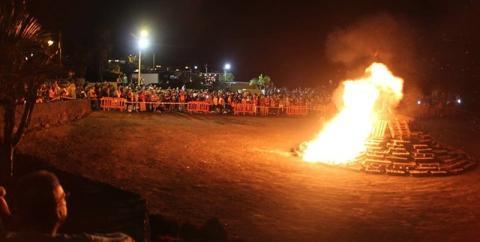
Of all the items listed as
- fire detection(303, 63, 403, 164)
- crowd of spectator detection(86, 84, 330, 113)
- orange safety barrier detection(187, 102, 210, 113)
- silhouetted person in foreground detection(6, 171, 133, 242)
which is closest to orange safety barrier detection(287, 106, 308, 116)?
crowd of spectator detection(86, 84, 330, 113)

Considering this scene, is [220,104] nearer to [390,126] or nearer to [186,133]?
[186,133]

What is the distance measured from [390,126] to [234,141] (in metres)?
6.56

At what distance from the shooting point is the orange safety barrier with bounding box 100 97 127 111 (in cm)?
3428

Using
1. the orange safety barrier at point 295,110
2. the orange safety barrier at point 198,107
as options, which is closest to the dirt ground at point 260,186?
the orange safety barrier at point 198,107

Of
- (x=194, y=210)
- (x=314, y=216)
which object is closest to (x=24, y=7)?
(x=194, y=210)

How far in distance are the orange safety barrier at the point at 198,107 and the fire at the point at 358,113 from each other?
1409cm

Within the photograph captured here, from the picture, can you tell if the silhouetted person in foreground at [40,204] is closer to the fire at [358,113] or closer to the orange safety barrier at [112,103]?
the fire at [358,113]

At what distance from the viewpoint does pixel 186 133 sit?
25.1 metres

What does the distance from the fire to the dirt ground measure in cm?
157

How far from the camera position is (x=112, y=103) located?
34.5 metres

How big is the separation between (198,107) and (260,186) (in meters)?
22.3

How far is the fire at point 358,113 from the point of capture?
20672 mm

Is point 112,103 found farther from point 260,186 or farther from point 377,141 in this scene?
point 260,186

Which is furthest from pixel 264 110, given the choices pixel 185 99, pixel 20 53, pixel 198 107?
pixel 20 53
